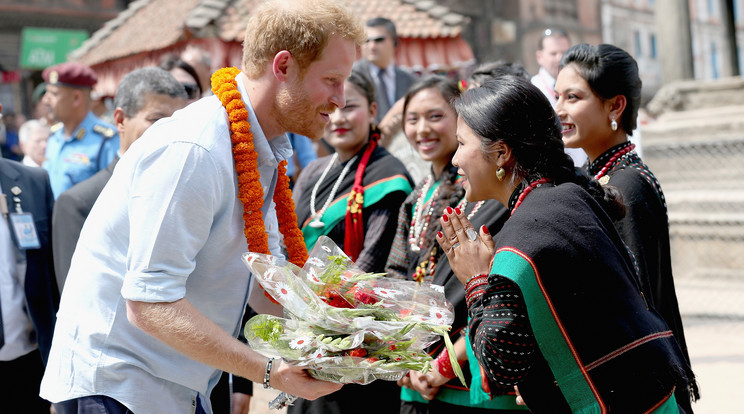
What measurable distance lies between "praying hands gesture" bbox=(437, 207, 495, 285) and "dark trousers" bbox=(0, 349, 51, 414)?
97.5 inches

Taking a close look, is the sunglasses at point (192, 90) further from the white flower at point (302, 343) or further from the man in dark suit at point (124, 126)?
the white flower at point (302, 343)

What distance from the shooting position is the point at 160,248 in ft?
6.52

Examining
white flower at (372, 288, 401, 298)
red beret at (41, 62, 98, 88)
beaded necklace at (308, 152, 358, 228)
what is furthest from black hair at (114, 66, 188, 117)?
red beret at (41, 62, 98, 88)

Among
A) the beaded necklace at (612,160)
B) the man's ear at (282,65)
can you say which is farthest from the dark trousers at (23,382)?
the beaded necklace at (612,160)

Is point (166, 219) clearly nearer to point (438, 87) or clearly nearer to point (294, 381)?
point (294, 381)

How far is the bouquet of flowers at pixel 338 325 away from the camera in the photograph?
2.03m

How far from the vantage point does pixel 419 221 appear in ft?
11.8

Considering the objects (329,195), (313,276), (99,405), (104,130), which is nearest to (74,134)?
(104,130)

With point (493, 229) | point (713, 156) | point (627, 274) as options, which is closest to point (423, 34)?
point (713, 156)

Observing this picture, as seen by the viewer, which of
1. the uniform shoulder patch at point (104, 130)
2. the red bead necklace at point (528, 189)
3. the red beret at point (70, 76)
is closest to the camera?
the red bead necklace at point (528, 189)

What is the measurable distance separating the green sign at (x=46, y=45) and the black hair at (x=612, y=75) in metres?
19.9

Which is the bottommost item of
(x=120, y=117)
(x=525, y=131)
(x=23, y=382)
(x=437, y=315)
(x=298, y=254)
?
(x=23, y=382)

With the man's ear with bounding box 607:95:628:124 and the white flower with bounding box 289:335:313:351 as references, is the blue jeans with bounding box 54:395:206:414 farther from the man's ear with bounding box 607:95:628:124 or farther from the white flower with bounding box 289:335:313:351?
the man's ear with bounding box 607:95:628:124

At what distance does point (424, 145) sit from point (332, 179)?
2.09 feet
